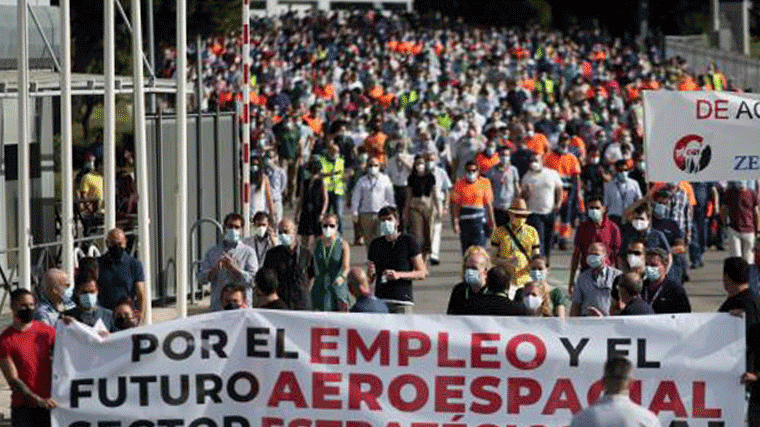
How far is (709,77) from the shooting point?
54.8 meters

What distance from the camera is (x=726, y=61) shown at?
258ft

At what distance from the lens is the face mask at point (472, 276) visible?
17.7 meters

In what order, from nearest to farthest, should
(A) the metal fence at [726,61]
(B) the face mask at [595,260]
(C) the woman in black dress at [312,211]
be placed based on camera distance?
(B) the face mask at [595,260], (C) the woman in black dress at [312,211], (A) the metal fence at [726,61]

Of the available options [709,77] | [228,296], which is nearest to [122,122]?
[709,77]

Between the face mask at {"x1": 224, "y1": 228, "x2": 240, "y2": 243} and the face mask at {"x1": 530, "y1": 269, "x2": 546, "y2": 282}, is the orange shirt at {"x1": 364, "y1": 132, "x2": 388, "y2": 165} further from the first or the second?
the face mask at {"x1": 530, "y1": 269, "x2": 546, "y2": 282}

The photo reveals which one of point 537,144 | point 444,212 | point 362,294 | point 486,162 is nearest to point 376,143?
point 537,144

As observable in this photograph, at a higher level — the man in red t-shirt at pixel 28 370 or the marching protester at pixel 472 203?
the marching protester at pixel 472 203

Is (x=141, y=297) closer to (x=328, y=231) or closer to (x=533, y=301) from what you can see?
(x=328, y=231)

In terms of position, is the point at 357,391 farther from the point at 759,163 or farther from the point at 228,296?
the point at 759,163

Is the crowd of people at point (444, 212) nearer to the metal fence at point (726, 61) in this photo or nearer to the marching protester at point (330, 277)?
the marching protester at point (330, 277)

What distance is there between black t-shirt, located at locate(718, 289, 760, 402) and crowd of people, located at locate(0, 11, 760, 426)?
0.05 ft

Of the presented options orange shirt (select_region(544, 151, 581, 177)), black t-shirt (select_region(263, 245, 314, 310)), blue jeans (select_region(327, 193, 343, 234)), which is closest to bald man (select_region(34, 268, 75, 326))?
black t-shirt (select_region(263, 245, 314, 310))

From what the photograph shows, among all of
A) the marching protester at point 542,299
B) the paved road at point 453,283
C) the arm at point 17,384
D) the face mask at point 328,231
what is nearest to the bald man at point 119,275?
the face mask at point 328,231

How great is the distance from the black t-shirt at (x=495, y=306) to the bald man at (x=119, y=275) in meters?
3.02
